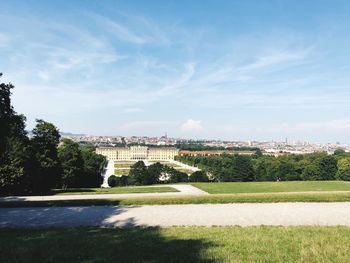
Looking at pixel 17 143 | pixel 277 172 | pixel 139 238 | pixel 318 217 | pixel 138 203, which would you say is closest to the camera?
pixel 139 238

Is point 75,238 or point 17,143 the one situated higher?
point 17,143

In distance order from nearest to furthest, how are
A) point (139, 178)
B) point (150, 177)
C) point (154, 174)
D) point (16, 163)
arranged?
1. point (16, 163)
2. point (139, 178)
3. point (150, 177)
4. point (154, 174)

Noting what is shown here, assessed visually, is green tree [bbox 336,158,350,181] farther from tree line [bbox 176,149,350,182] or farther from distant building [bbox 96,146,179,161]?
distant building [bbox 96,146,179,161]

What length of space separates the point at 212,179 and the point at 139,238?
71.1 meters

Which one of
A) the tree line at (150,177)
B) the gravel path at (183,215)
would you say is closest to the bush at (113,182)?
the tree line at (150,177)

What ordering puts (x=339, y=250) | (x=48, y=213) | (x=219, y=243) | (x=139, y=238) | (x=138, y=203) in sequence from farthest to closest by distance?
(x=138, y=203)
(x=48, y=213)
(x=139, y=238)
(x=219, y=243)
(x=339, y=250)

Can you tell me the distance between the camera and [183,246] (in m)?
8.65

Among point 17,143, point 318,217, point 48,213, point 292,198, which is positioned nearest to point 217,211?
point 318,217

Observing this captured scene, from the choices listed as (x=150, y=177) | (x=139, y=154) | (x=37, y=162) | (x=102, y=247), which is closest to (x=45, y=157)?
(x=37, y=162)

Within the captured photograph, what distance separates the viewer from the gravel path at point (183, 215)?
50.3 ft

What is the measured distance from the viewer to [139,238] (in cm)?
1016

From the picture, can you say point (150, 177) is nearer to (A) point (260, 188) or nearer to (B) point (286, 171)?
(B) point (286, 171)

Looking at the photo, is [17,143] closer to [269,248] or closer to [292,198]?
[292,198]

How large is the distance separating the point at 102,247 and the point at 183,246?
1889 millimetres
